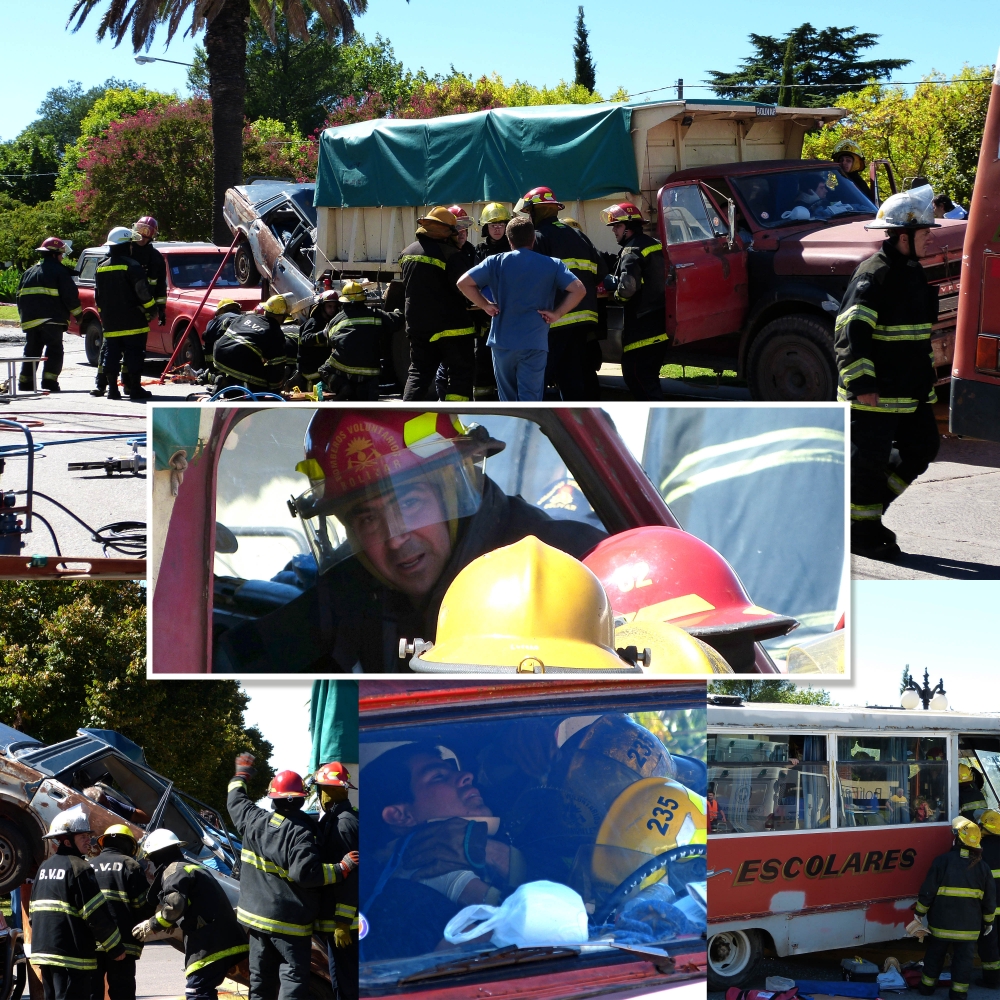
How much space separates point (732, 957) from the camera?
7.27 metres

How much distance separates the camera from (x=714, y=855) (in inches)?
275

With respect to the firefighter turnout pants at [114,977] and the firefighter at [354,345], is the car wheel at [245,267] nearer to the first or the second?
the firefighter at [354,345]

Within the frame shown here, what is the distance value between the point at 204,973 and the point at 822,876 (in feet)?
12.9

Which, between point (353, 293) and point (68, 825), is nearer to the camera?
point (68, 825)

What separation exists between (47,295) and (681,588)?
440 inches

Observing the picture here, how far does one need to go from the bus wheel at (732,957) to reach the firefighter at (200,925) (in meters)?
3.06

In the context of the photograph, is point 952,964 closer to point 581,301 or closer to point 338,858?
point 338,858

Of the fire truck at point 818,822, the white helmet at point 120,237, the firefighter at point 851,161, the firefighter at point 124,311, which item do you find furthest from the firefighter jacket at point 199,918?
the firefighter at point 851,161

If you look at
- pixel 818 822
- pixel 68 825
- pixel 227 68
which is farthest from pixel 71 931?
pixel 227 68

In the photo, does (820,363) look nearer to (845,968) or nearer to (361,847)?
(845,968)

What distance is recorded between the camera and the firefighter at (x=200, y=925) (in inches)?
220

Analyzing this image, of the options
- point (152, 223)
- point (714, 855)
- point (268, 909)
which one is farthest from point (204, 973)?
point (152, 223)

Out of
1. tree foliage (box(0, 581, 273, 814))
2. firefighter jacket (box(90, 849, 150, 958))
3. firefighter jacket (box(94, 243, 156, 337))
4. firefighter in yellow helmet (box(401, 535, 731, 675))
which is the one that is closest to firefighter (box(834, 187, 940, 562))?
firefighter in yellow helmet (box(401, 535, 731, 675))

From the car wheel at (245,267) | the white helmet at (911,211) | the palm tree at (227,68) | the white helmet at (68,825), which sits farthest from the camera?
the palm tree at (227,68)
